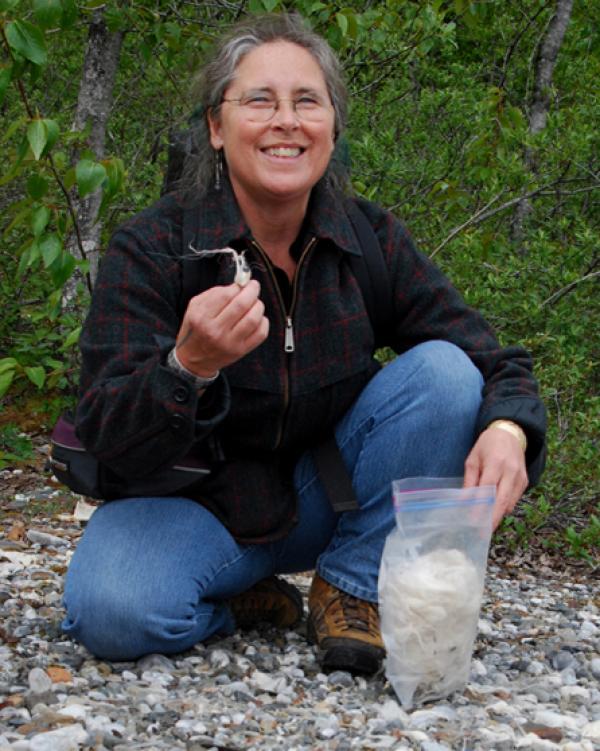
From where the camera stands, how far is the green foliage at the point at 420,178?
192 inches

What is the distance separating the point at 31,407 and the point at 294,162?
3.50 m

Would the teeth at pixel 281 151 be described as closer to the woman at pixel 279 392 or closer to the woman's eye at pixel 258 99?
the woman at pixel 279 392

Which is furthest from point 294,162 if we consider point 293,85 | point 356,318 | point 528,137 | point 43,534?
point 528,137

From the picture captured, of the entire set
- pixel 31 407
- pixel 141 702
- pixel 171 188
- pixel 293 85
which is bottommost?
pixel 31 407

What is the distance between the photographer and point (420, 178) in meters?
6.18

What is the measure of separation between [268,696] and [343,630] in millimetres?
320

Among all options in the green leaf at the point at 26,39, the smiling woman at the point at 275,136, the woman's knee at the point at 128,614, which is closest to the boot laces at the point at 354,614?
the woman's knee at the point at 128,614

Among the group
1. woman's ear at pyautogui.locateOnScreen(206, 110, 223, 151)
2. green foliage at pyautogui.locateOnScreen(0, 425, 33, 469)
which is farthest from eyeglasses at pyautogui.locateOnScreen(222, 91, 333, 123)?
green foliage at pyautogui.locateOnScreen(0, 425, 33, 469)

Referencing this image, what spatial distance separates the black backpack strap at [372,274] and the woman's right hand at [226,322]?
702 millimetres

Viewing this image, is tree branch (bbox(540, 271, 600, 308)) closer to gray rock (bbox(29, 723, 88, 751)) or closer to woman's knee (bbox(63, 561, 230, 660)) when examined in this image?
woman's knee (bbox(63, 561, 230, 660))

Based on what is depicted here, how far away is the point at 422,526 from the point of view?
265 centimetres

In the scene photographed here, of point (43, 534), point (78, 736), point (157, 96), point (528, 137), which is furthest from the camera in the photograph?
point (157, 96)

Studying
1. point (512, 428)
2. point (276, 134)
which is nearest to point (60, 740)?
point (512, 428)

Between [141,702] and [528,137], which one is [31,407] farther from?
[141,702]
